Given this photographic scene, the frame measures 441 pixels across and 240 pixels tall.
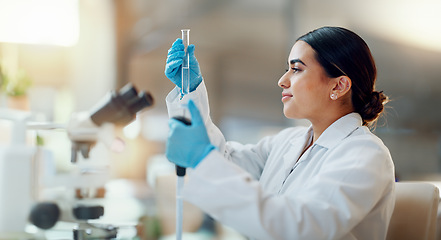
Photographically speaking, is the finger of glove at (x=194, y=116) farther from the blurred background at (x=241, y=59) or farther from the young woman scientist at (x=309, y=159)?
the blurred background at (x=241, y=59)

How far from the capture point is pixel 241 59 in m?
2.89

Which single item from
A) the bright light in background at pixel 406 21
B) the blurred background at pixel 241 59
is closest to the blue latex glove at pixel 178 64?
the blurred background at pixel 241 59

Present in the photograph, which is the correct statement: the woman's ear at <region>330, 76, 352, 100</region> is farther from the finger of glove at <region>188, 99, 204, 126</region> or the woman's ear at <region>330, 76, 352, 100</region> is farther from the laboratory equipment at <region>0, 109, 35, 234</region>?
the laboratory equipment at <region>0, 109, 35, 234</region>

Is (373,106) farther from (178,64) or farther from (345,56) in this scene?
(178,64)

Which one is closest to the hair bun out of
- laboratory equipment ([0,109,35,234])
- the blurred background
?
laboratory equipment ([0,109,35,234])

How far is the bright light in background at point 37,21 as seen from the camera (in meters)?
2.60

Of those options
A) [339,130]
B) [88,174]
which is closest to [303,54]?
[339,130]

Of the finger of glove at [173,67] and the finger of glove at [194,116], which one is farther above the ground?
the finger of glove at [173,67]

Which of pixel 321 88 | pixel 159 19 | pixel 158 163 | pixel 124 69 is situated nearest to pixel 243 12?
pixel 159 19

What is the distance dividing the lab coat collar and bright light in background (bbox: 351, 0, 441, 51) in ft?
5.73

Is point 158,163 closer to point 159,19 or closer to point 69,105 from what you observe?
point 69,105

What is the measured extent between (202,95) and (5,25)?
1824mm

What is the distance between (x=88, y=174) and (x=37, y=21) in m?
1.87

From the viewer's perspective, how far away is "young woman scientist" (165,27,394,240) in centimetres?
102
